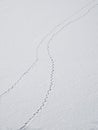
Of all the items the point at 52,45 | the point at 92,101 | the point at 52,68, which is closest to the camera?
the point at 92,101

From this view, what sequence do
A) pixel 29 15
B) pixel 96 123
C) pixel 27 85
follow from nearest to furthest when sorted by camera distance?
pixel 96 123, pixel 27 85, pixel 29 15

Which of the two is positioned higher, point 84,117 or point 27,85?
point 27,85

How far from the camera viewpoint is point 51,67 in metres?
5.88

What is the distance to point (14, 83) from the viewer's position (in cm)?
558

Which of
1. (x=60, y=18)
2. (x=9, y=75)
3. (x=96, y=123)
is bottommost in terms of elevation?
(x=96, y=123)

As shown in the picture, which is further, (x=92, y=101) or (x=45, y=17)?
(x=45, y=17)

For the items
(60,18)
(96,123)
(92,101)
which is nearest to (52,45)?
(60,18)

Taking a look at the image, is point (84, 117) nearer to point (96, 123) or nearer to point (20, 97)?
point (96, 123)

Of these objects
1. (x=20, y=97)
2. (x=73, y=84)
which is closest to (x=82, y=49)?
(x=73, y=84)

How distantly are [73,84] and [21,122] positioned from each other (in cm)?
134

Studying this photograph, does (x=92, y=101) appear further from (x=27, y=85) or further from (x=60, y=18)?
(x=60, y=18)

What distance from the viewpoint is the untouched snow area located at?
417cm

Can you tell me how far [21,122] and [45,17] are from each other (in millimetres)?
5960

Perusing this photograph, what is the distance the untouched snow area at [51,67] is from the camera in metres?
4.17
